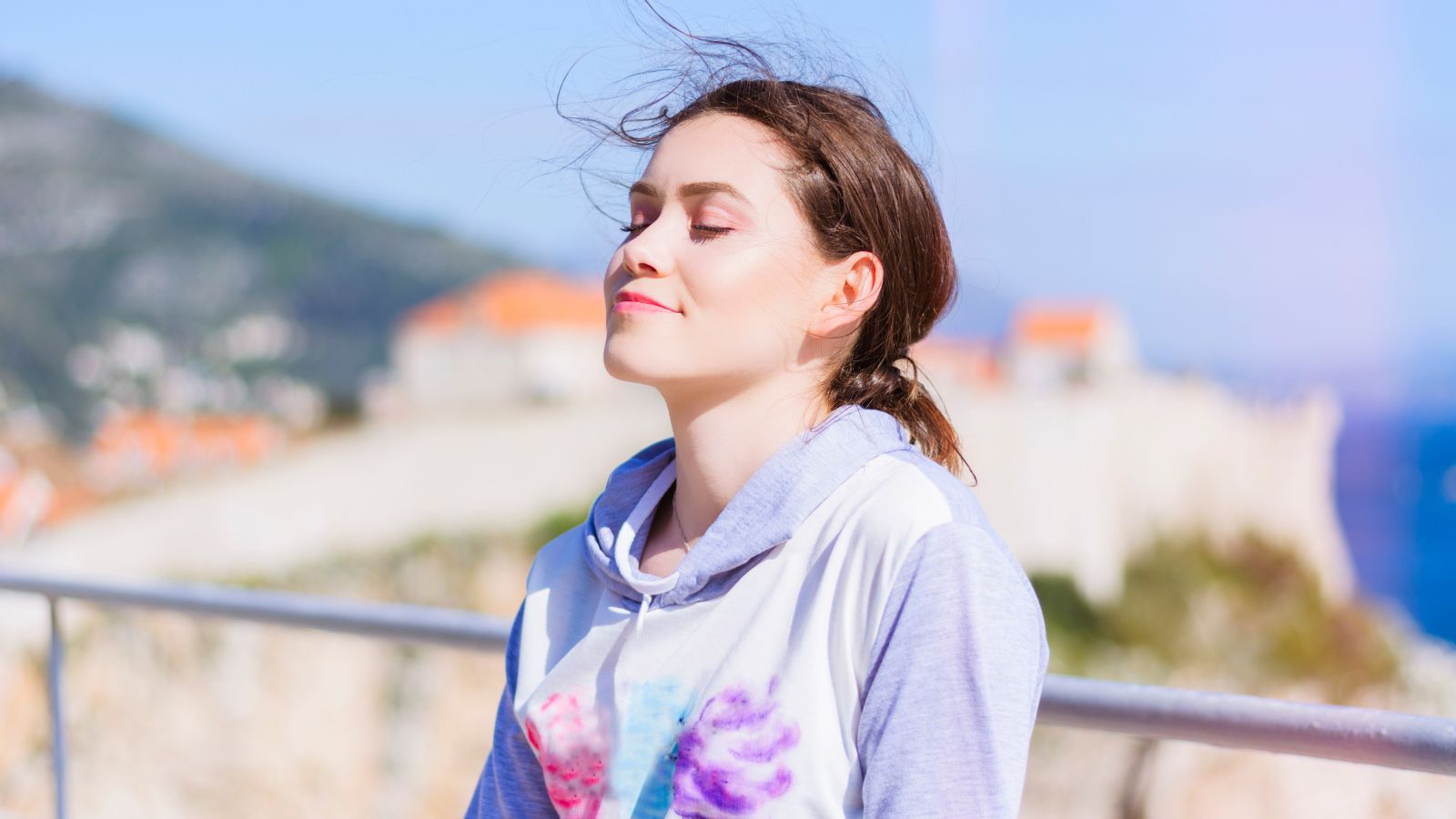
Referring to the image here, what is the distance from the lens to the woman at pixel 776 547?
3.38ft

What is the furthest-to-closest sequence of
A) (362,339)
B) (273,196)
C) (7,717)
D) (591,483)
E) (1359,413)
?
(273,196) → (362,339) → (1359,413) → (591,483) → (7,717)

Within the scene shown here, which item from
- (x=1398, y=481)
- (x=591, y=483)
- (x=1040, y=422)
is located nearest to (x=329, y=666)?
(x=591, y=483)

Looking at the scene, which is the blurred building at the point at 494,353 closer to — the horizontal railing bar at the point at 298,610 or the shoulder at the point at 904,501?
the horizontal railing bar at the point at 298,610

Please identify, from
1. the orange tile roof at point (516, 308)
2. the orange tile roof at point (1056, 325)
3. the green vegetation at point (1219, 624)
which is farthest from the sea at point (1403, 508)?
the orange tile roof at point (516, 308)

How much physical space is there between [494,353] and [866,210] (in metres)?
42.4

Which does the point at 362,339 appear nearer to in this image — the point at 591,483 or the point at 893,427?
the point at 591,483

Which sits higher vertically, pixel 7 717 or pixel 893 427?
pixel 893 427

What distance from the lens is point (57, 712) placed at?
2361mm

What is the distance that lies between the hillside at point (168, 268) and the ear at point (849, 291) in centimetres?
5706

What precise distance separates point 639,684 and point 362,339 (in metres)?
74.0

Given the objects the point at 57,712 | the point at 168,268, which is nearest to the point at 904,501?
the point at 57,712

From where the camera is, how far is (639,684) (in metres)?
1.17

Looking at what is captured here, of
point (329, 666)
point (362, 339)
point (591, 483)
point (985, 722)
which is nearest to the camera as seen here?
point (985, 722)

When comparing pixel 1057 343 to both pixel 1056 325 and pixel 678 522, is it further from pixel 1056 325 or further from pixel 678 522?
pixel 678 522
